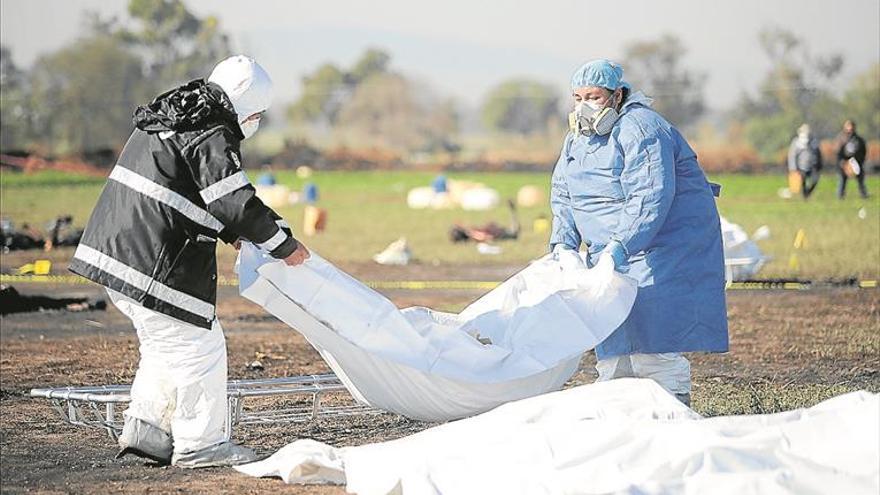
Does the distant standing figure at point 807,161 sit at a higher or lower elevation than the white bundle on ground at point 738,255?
lower

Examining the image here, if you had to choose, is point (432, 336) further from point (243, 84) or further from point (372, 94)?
point (372, 94)

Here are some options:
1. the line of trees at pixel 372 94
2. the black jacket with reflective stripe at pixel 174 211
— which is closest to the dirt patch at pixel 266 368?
the black jacket with reflective stripe at pixel 174 211

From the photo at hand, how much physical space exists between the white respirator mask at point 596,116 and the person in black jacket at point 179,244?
1.67m

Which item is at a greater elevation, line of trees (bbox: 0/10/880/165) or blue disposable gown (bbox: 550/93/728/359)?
blue disposable gown (bbox: 550/93/728/359)

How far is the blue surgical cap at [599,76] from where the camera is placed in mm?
7340

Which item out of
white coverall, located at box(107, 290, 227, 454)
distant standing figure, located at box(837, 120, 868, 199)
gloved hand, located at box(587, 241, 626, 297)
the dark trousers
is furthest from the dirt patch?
distant standing figure, located at box(837, 120, 868, 199)

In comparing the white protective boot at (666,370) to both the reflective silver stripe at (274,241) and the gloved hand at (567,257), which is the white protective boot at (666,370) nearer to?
the gloved hand at (567,257)

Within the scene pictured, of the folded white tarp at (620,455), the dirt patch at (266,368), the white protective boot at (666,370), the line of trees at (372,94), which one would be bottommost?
the line of trees at (372,94)

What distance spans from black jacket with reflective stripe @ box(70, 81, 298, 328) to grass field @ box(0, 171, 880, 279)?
9.80 metres

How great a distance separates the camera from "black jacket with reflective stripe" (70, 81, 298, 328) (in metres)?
6.38

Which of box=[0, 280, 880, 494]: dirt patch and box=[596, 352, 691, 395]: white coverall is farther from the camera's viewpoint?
box=[596, 352, 691, 395]: white coverall

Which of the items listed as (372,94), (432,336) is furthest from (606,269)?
(372,94)

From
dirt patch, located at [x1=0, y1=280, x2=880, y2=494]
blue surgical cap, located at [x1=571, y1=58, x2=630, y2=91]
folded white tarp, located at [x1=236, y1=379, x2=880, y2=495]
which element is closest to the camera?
folded white tarp, located at [x1=236, y1=379, x2=880, y2=495]

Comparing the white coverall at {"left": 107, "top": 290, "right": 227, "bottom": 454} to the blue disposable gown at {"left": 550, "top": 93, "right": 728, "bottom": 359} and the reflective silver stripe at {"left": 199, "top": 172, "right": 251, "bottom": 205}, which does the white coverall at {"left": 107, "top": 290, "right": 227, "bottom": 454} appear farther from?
the blue disposable gown at {"left": 550, "top": 93, "right": 728, "bottom": 359}
